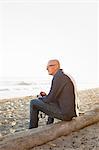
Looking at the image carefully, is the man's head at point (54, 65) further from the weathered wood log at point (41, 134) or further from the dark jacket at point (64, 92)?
the weathered wood log at point (41, 134)

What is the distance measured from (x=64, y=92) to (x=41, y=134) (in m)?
0.77

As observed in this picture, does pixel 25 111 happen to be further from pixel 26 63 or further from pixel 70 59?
pixel 26 63

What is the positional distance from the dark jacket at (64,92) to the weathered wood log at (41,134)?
0.21 meters

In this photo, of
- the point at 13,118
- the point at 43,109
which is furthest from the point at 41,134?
the point at 13,118

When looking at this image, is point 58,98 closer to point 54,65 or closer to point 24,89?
point 54,65

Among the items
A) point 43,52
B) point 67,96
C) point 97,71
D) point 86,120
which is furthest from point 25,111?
point 43,52

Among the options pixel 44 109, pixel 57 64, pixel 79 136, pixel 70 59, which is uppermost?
A: pixel 70 59

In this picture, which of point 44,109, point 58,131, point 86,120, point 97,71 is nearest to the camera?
point 58,131

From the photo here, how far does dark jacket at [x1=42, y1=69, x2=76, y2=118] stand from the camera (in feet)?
13.7

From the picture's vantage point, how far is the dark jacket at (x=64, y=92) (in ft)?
13.7

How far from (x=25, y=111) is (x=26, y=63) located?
27.5 m

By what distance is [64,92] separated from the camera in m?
4.22

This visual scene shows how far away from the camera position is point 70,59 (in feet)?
98.4

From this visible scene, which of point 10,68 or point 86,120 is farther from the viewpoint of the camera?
point 10,68
